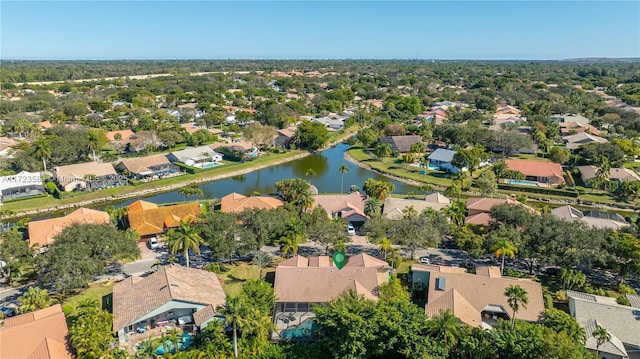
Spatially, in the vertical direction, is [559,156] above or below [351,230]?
above

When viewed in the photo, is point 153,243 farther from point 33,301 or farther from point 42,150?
point 42,150

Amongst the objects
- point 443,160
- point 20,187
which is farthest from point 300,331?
point 443,160

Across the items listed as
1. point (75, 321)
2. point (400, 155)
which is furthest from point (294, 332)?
point (400, 155)

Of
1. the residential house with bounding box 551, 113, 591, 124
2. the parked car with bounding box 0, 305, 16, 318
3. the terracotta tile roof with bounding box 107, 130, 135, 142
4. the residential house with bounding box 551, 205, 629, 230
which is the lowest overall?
the parked car with bounding box 0, 305, 16, 318

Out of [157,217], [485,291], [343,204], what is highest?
[157,217]

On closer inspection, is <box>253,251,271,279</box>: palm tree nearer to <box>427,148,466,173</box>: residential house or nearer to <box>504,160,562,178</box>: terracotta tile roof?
<box>427,148,466,173</box>: residential house

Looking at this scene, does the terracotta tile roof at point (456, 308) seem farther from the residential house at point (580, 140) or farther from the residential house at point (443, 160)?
the residential house at point (580, 140)

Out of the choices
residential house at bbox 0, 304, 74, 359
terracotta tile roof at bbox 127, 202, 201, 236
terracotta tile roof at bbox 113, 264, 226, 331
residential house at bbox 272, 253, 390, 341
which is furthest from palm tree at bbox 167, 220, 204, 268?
residential house at bbox 0, 304, 74, 359
